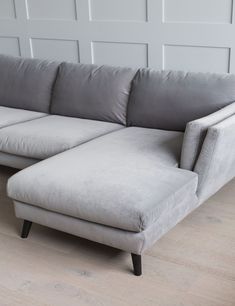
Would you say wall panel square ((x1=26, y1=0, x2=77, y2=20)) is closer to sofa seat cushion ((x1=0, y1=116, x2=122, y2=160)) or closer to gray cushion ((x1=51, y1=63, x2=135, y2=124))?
gray cushion ((x1=51, y1=63, x2=135, y2=124))

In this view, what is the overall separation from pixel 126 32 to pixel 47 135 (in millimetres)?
1091

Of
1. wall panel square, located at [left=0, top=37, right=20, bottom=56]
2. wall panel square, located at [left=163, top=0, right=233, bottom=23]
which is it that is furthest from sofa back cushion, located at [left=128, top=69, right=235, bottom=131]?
wall panel square, located at [left=0, top=37, right=20, bottom=56]

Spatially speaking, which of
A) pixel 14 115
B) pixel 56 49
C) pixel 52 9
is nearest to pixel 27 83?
pixel 14 115

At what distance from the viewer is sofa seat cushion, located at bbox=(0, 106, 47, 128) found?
3.12 meters

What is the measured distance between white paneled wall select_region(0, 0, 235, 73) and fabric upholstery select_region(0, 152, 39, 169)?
3.68 ft

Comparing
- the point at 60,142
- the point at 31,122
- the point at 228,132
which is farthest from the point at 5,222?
the point at 228,132

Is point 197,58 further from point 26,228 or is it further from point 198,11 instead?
point 26,228

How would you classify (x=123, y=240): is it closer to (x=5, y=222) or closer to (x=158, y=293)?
(x=158, y=293)

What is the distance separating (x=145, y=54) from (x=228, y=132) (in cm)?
133

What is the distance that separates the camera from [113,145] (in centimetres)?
257

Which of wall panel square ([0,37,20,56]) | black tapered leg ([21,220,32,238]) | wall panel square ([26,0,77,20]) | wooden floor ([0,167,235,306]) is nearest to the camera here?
wooden floor ([0,167,235,306])

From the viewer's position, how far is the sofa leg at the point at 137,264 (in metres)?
2.08

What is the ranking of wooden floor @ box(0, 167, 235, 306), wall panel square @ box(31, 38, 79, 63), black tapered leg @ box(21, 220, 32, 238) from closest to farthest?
wooden floor @ box(0, 167, 235, 306)
black tapered leg @ box(21, 220, 32, 238)
wall panel square @ box(31, 38, 79, 63)

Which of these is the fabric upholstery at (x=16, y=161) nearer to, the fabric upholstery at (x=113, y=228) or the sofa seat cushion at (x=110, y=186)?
the sofa seat cushion at (x=110, y=186)
